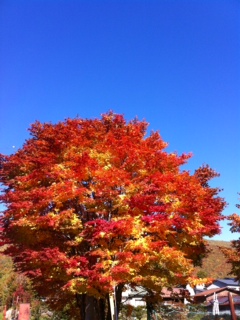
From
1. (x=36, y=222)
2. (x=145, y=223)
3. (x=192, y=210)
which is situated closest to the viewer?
(x=36, y=222)

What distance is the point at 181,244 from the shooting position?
15.6m

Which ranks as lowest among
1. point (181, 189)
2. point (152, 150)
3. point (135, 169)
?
point (181, 189)

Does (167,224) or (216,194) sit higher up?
(216,194)

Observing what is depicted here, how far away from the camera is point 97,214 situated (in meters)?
14.4

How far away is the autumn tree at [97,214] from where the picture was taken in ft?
41.7

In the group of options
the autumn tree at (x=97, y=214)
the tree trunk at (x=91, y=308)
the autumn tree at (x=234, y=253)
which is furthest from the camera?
the autumn tree at (x=234, y=253)

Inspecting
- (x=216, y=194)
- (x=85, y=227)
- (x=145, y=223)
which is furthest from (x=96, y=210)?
(x=216, y=194)

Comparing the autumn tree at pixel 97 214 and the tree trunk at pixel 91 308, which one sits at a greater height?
the autumn tree at pixel 97 214

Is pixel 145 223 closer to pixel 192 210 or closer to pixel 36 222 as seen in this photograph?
pixel 192 210

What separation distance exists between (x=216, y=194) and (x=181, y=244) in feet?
26.4

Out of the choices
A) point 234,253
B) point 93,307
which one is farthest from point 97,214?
point 234,253

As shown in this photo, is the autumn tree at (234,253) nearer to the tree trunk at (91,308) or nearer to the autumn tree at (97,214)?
the autumn tree at (97,214)

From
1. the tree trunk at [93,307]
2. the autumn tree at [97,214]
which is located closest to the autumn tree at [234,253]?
the autumn tree at [97,214]

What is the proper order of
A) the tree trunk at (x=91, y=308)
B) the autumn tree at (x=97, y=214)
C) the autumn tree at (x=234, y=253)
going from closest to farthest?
the autumn tree at (x=97, y=214)
the tree trunk at (x=91, y=308)
the autumn tree at (x=234, y=253)
